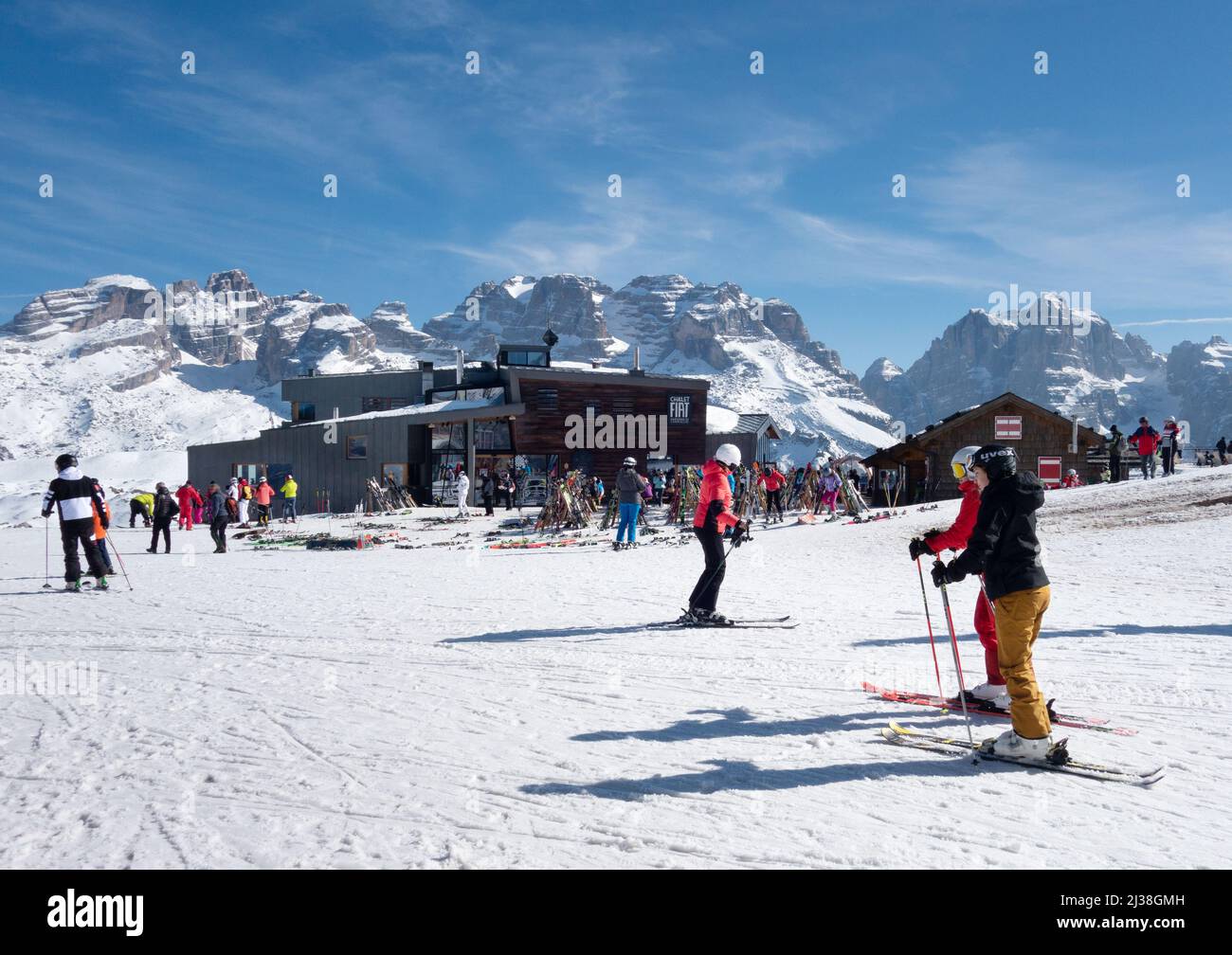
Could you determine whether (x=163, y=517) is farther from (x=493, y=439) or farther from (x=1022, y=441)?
(x=1022, y=441)

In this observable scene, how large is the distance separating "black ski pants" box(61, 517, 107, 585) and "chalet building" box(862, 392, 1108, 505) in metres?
28.3

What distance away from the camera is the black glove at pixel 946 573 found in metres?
4.32

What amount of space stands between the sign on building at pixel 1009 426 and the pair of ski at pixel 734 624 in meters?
28.1

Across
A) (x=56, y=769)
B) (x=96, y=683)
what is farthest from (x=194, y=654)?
(x=56, y=769)

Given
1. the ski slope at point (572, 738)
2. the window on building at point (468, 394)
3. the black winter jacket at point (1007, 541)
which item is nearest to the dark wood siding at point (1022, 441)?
the window on building at point (468, 394)

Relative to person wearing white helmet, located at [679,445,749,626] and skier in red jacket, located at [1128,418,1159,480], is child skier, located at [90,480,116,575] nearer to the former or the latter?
person wearing white helmet, located at [679,445,749,626]

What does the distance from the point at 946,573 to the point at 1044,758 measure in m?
1.03

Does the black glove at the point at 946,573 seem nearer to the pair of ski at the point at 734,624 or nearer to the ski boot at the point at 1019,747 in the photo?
the ski boot at the point at 1019,747

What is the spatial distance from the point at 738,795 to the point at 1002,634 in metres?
1.63

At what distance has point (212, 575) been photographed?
1288cm

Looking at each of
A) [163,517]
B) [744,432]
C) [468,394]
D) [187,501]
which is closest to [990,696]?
[163,517]

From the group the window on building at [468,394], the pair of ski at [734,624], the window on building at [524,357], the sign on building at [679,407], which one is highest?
the window on building at [524,357]

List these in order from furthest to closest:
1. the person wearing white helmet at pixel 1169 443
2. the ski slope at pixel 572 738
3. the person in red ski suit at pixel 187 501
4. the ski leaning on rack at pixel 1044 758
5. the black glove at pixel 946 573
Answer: the person in red ski suit at pixel 187 501 → the person wearing white helmet at pixel 1169 443 → the black glove at pixel 946 573 → the ski leaning on rack at pixel 1044 758 → the ski slope at pixel 572 738
